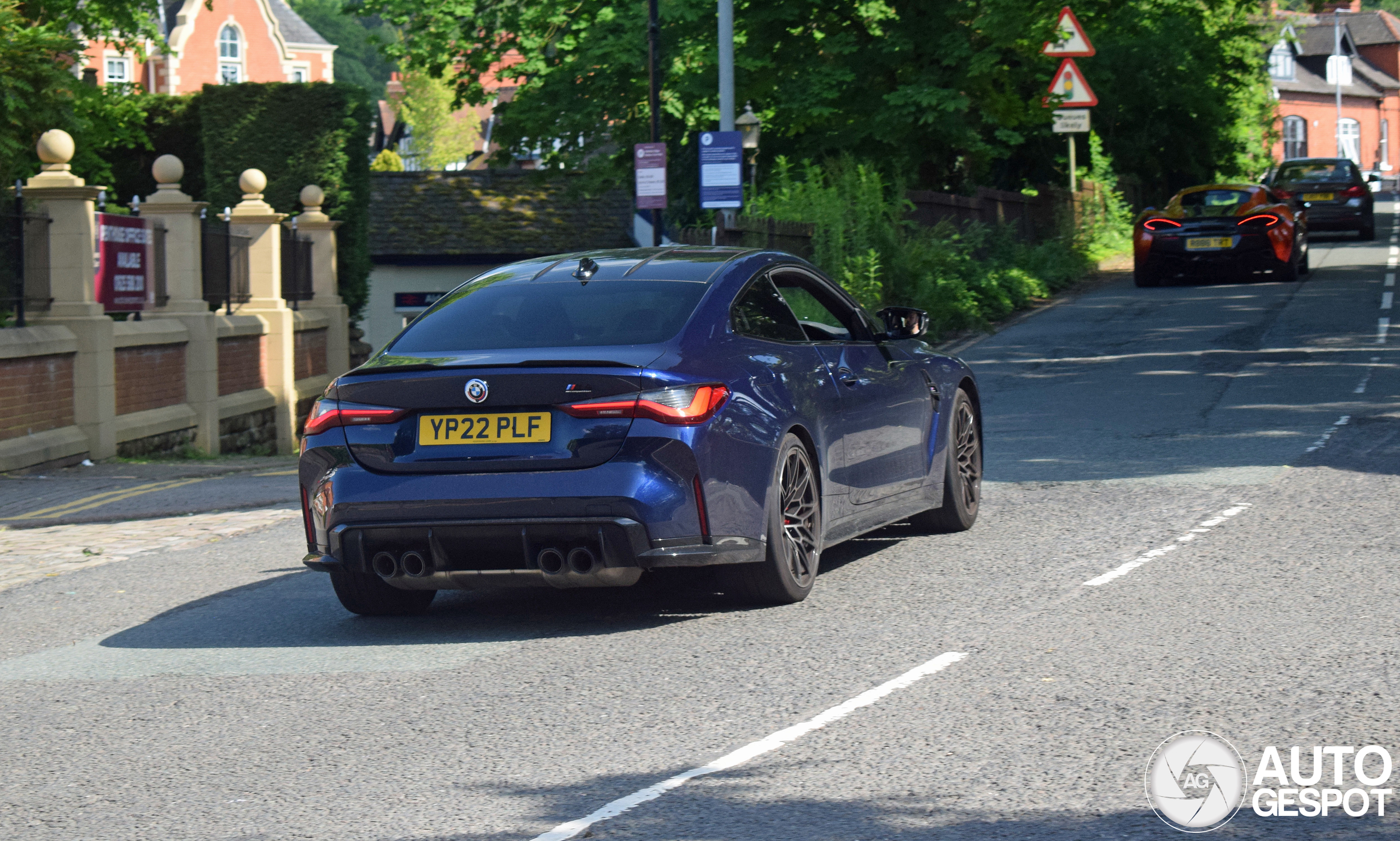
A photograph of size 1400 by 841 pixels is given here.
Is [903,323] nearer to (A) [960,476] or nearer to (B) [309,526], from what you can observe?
(A) [960,476]

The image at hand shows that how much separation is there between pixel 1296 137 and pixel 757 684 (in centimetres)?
9826

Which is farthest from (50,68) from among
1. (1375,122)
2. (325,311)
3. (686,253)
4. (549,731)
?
(1375,122)

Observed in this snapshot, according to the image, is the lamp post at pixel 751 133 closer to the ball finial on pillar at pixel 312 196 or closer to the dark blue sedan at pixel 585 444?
the ball finial on pillar at pixel 312 196

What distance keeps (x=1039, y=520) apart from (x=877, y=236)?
12.6m

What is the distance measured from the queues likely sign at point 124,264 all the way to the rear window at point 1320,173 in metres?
25.7

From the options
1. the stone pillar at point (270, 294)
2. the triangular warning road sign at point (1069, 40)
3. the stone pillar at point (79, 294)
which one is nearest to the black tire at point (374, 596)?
the stone pillar at point (79, 294)

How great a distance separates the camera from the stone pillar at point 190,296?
57.4 ft

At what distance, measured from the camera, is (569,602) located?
7.26 m

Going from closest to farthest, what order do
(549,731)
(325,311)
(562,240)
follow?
(549,731), (325,311), (562,240)

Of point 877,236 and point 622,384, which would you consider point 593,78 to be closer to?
point 877,236

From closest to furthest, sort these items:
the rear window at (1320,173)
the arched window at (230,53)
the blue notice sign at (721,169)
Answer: the blue notice sign at (721,169) < the rear window at (1320,173) < the arched window at (230,53)

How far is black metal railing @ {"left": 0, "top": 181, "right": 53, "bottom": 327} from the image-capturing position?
1406 centimetres

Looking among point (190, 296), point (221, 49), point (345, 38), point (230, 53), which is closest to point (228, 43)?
point (230, 53)

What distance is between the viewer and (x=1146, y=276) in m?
24.6
